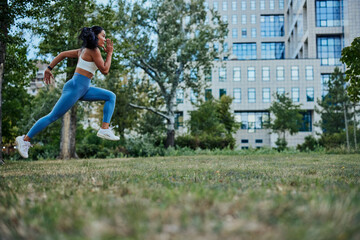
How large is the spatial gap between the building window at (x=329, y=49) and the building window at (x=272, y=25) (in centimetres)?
1425

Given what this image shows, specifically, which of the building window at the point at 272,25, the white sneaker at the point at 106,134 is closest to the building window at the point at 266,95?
the building window at the point at 272,25

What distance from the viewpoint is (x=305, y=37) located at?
186 feet

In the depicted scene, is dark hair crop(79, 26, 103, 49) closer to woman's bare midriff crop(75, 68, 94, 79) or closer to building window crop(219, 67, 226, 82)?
woman's bare midriff crop(75, 68, 94, 79)

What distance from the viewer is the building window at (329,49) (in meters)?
55.2

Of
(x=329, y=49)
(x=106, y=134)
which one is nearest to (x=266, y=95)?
(x=329, y=49)

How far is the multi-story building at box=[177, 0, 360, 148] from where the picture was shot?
178ft

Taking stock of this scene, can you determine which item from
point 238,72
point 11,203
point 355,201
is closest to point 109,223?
point 11,203

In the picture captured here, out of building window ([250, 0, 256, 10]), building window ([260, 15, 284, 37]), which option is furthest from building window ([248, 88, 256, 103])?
building window ([250, 0, 256, 10])

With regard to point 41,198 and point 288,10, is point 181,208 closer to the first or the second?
point 41,198

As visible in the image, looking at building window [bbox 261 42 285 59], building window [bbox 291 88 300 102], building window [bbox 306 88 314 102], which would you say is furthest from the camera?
building window [bbox 261 42 285 59]

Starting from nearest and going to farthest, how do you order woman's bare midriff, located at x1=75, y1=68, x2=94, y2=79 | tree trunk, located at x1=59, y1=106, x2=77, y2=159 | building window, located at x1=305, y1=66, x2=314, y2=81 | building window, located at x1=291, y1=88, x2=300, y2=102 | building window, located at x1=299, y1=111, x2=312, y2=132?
woman's bare midriff, located at x1=75, y1=68, x2=94, y2=79 < tree trunk, located at x1=59, y1=106, x2=77, y2=159 < building window, located at x1=305, y1=66, x2=314, y2=81 < building window, located at x1=299, y1=111, x2=312, y2=132 < building window, located at x1=291, y1=88, x2=300, y2=102

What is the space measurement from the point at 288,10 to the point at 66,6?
62388 mm

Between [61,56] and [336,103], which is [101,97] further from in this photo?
[336,103]

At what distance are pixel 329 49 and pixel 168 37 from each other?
40.6 m
